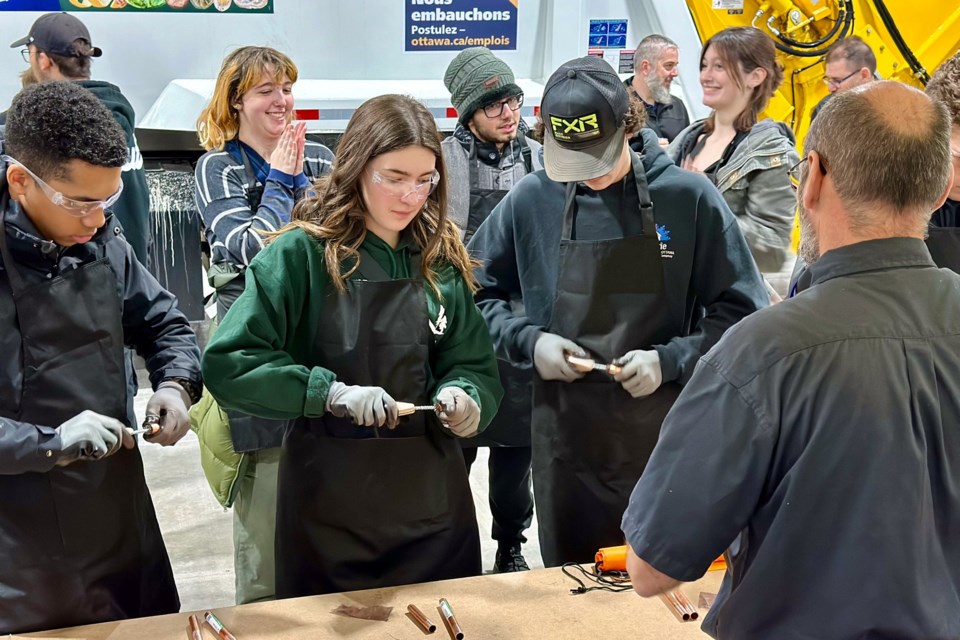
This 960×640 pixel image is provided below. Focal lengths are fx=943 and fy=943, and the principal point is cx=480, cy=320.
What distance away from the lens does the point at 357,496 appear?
2.16 metres

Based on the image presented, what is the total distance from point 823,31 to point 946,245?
5.02m

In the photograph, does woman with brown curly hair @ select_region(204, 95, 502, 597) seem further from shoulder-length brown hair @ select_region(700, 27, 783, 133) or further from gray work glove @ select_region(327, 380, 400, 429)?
shoulder-length brown hair @ select_region(700, 27, 783, 133)

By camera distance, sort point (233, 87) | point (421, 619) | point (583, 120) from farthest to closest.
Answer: point (233, 87)
point (583, 120)
point (421, 619)

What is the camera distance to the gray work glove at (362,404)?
6.63ft

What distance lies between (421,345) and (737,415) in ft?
3.45

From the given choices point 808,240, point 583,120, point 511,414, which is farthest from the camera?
point 511,414

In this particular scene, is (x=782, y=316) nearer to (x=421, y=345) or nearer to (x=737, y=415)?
(x=737, y=415)

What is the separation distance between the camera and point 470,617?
199 centimetres

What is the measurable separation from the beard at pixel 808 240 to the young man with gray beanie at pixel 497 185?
1895 millimetres

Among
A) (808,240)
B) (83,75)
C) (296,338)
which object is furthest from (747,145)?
(83,75)

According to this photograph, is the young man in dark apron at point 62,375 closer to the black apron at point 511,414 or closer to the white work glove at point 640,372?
the white work glove at point 640,372

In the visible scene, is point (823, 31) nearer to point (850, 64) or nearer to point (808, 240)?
point (850, 64)

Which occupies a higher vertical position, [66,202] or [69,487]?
[66,202]

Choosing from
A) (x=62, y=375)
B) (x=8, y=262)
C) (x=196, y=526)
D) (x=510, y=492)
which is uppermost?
(x=8, y=262)
